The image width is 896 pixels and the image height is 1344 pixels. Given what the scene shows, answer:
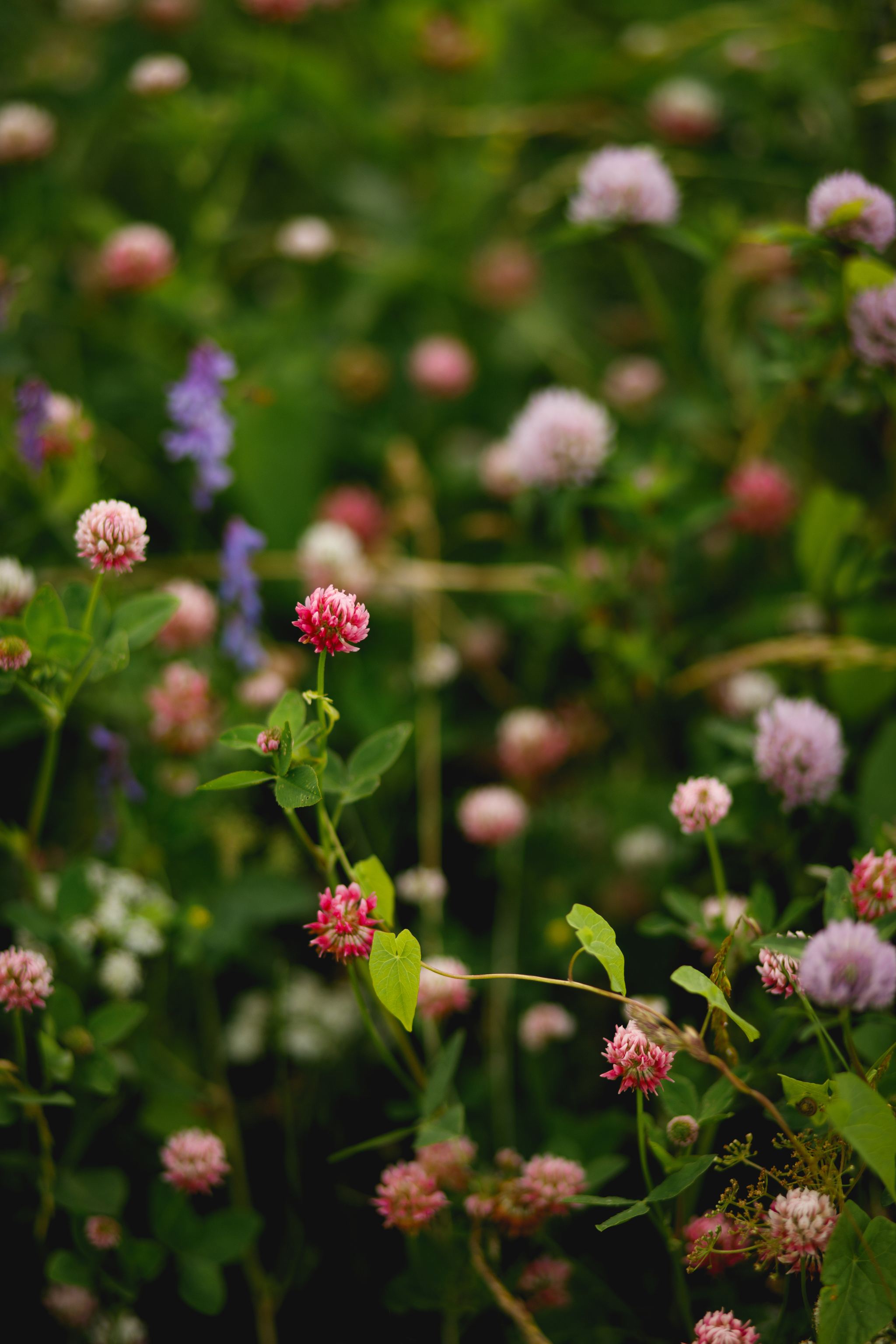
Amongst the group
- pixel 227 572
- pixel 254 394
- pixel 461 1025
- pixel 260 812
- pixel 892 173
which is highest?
pixel 892 173

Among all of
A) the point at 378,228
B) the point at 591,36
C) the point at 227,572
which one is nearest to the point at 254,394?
the point at 227,572

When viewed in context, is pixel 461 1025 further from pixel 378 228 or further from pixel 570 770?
pixel 378 228

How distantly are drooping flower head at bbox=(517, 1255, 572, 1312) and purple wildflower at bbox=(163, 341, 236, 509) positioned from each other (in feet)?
2.82

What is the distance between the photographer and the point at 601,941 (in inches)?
26.8

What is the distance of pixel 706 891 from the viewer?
1162 millimetres

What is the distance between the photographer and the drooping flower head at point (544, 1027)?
1.00 m

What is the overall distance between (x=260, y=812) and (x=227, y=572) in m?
0.33

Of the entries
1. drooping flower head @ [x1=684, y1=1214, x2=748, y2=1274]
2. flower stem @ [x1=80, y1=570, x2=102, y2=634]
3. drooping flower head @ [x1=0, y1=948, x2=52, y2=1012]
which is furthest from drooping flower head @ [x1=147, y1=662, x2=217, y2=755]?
drooping flower head @ [x1=684, y1=1214, x2=748, y2=1274]

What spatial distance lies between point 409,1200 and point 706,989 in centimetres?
31

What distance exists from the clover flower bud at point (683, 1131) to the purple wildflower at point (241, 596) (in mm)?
707

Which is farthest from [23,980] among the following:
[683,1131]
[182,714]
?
[683,1131]

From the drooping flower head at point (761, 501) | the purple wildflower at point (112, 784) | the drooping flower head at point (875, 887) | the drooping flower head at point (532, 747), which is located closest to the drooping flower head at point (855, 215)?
the drooping flower head at point (761, 501)

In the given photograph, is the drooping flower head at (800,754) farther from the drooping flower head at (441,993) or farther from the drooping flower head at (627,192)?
the drooping flower head at (627,192)

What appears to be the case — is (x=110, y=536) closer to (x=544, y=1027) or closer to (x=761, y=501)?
(x=544, y=1027)
